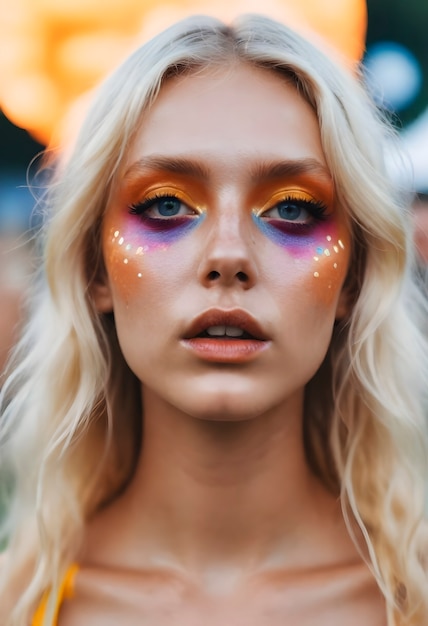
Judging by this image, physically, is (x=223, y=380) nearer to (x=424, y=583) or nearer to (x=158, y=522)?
(x=158, y=522)

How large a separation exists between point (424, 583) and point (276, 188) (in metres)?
0.91

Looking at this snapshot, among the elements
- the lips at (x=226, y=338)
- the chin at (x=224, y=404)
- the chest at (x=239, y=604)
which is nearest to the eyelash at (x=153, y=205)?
the lips at (x=226, y=338)

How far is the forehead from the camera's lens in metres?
1.67

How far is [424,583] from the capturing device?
69.2 inches

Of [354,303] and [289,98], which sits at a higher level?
[289,98]

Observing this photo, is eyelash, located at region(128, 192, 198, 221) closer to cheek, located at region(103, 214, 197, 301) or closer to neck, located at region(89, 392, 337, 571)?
cheek, located at region(103, 214, 197, 301)

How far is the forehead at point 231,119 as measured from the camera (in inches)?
65.6

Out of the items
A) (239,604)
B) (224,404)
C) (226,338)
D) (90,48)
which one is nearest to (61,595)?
(239,604)

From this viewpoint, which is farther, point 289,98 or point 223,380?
point 289,98

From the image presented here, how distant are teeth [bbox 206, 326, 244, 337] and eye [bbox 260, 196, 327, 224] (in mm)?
261

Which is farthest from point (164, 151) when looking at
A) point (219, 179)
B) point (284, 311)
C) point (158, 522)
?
point (158, 522)

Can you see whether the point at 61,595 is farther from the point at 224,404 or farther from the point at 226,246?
the point at 226,246

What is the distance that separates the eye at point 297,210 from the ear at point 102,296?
412 mm

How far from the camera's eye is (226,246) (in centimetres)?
159
